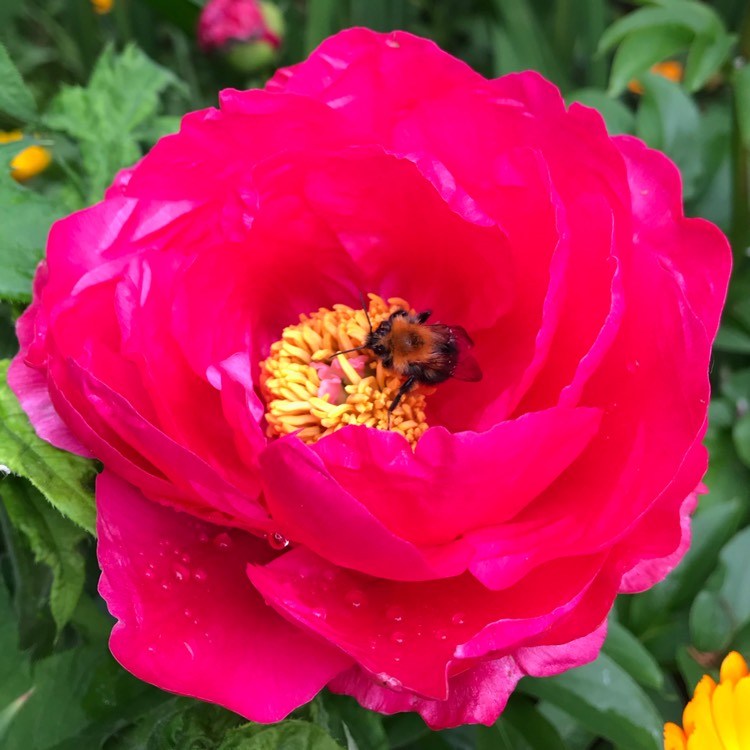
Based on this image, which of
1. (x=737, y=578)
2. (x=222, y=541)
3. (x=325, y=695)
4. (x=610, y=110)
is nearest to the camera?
(x=222, y=541)

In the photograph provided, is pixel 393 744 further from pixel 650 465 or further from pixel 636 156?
pixel 636 156

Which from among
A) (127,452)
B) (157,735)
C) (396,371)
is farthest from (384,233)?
(157,735)

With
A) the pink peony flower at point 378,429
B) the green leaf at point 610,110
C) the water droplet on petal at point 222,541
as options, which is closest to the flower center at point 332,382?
the pink peony flower at point 378,429

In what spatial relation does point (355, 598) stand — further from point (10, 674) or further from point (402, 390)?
point (10, 674)

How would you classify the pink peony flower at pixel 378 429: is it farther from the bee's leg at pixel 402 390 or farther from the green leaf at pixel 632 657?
the green leaf at pixel 632 657

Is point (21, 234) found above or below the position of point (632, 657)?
above

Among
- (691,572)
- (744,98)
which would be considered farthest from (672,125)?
(691,572)
